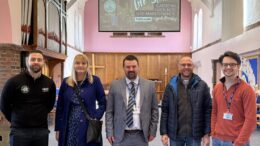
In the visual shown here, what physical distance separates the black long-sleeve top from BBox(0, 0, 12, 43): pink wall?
8.55ft

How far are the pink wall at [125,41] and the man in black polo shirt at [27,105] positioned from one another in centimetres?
1540

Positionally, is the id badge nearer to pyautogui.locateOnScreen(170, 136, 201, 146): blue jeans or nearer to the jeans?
pyautogui.locateOnScreen(170, 136, 201, 146): blue jeans

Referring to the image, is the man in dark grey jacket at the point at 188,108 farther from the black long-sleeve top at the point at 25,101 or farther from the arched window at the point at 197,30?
the arched window at the point at 197,30

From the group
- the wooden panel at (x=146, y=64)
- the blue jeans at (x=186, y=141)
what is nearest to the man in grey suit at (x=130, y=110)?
the blue jeans at (x=186, y=141)

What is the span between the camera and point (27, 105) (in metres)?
3.35

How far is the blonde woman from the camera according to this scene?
3445 mm

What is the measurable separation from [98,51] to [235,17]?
9.11 meters

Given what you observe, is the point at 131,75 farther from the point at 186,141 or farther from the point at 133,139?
the point at 186,141

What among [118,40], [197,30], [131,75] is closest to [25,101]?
[131,75]

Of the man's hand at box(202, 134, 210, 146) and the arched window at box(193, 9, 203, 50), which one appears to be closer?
the man's hand at box(202, 134, 210, 146)

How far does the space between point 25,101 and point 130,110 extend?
106cm

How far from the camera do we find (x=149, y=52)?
18.8 metres

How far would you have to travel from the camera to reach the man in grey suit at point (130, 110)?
10.9 ft

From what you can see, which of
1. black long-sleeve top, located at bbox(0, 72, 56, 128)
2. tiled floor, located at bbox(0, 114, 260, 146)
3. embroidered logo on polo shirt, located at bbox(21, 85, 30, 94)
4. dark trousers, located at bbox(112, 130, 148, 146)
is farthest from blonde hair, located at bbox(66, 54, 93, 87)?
tiled floor, located at bbox(0, 114, 260, 146)
